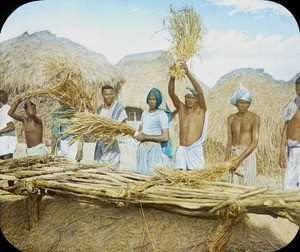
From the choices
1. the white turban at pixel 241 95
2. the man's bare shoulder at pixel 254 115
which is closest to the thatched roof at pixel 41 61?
the white turban at pixel 241 95

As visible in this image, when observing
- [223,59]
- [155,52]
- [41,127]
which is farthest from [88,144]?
[223,59]

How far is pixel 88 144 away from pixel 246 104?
1.21 meters

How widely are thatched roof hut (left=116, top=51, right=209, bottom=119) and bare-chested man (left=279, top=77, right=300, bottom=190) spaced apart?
2.42ft

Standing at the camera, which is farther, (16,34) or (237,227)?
(16,34)

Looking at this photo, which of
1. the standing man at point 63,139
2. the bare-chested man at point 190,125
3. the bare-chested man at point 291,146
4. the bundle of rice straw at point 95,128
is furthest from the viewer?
the standing man at point 63,139

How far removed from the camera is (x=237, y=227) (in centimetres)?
444

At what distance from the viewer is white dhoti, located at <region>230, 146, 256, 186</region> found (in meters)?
4.48

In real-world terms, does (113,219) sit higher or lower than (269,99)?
lower

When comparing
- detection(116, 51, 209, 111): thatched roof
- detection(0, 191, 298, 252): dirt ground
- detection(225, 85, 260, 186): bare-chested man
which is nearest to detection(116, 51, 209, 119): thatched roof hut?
detection(116, 51, 209, 111): thatched roof

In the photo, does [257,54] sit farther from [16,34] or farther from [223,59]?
[16,34]

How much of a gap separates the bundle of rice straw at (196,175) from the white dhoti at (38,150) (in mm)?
959

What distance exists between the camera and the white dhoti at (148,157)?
4.62 meters

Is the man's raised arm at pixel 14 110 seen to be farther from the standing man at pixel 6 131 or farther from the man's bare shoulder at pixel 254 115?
the man's bare shoulder at pixel 254 115

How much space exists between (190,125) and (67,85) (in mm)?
972
